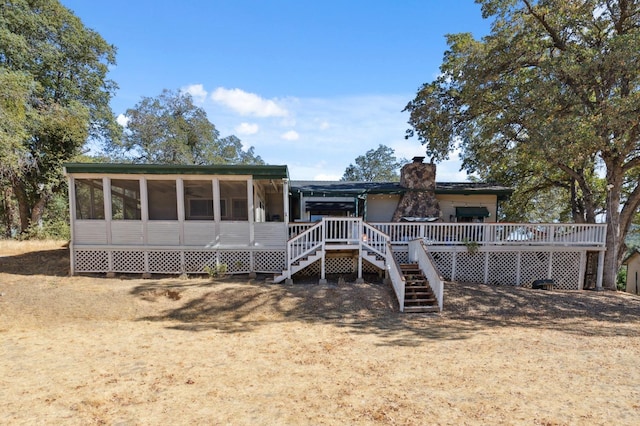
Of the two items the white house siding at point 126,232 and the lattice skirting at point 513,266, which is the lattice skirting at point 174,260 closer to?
the white house siding at point 126,232

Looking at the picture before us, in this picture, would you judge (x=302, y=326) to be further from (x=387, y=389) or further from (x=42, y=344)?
(x=42, y=344)

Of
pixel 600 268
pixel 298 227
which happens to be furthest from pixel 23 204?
pixel 600 268

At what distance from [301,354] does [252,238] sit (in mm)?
5719

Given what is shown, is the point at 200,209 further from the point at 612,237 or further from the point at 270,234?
the point at 612,237

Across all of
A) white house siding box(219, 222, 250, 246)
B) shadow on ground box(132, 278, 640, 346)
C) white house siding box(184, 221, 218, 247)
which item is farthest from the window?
shadow on ground box(132, 278, 640, 346)

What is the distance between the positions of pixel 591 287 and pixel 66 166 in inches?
809

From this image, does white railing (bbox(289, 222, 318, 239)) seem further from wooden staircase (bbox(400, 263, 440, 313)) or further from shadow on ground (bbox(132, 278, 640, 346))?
wooden staircase (bbox(400, 263, 440, 313))

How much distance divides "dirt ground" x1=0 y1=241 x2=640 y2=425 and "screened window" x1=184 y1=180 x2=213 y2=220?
239 centimetres

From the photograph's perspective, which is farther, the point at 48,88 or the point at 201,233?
the point at 48,88

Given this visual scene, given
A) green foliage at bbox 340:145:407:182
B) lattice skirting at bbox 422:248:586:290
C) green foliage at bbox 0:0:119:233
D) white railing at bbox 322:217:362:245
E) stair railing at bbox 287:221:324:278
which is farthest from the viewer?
green foliage at bbox 340:145:407:182

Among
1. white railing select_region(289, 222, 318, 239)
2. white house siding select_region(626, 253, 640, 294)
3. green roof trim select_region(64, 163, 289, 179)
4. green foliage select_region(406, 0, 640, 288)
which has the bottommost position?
white house siding select_region(626, 253, 640, 294)

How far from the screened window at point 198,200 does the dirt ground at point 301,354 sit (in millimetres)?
2390

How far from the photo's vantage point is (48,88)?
792 inches

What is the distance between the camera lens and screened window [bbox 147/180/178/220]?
10.9m
